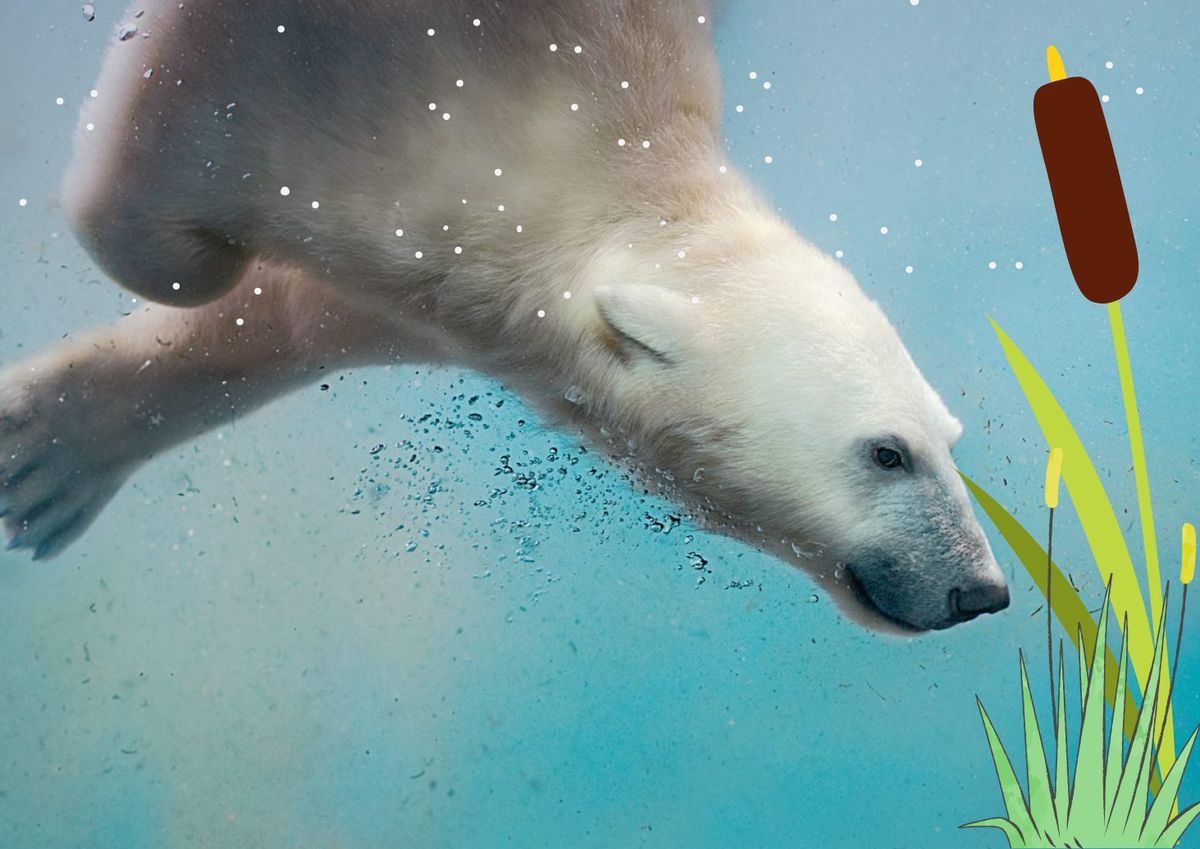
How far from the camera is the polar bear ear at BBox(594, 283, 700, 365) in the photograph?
1318 millimetres

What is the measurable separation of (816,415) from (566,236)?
0.40 meters

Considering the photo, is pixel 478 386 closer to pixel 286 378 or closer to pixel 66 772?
pixel 286 378

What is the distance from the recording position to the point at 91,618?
1.52 meters

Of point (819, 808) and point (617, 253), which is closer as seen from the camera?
point (617, 253)

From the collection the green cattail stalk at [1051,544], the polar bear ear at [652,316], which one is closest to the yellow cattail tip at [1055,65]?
the green cattail stalk at [1051,544]

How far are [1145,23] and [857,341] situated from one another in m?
0.66

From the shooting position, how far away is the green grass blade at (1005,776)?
1485 millimetres

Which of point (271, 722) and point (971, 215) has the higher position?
point (971, 215)

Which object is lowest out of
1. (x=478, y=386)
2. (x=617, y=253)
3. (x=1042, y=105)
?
(x=478, y=386)

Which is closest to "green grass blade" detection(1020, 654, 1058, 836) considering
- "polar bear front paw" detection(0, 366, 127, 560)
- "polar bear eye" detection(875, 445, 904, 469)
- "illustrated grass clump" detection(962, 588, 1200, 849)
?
"illustrated grass clump" detection(962, 588, 1200, 849)

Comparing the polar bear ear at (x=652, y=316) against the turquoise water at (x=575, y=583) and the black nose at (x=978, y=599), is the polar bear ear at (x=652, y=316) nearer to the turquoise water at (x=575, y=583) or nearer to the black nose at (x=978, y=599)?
the turquoise water at (x=575, y=583)

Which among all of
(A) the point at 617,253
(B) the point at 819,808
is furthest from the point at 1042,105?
Result: (B) the point at 819,808

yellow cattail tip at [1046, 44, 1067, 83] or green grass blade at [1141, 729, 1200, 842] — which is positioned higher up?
yellow cattail tip at [1046, 44, 1067, 83]

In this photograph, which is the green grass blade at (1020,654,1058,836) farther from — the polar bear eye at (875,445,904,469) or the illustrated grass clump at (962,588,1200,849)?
the polar bear eye at (875,445,904,469)
